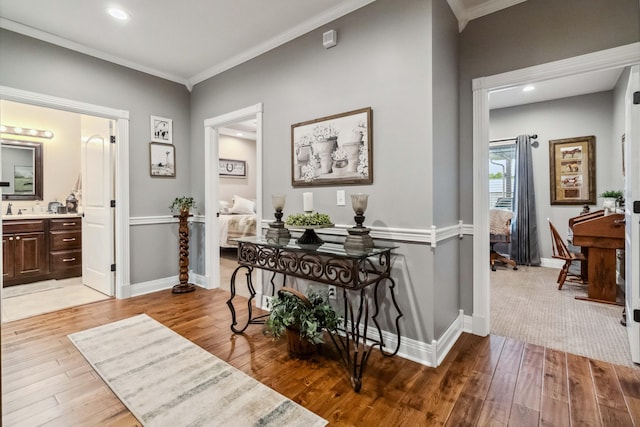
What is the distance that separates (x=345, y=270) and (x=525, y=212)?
457 cm

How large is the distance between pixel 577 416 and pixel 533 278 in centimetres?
316

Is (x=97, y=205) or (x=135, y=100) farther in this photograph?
(x=97, y=205)

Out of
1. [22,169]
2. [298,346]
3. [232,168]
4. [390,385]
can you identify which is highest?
[232,168]

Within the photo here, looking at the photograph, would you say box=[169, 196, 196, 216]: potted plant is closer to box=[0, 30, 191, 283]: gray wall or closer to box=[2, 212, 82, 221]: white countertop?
Result: box=[0, 30, 191, 283]: gray wall

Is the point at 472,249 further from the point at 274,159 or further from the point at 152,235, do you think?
the point at 152,235

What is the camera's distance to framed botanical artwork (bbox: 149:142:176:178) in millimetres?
3898

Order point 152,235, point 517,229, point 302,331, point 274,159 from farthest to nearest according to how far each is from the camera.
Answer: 1. point 517,229
2. point 152,235
3. point 274,159
4. point 302,331

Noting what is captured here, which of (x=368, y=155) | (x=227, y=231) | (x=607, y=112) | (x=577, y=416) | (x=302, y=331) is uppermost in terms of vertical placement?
(x=607, y=112)

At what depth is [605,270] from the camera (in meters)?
3.41

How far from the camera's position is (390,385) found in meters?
2.00

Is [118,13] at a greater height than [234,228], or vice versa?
[118,13]

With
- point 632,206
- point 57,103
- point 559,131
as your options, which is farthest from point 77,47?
point 559,131

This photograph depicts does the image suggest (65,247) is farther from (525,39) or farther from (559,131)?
(559,131)

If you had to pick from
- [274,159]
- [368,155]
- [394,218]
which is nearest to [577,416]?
[394,218]
